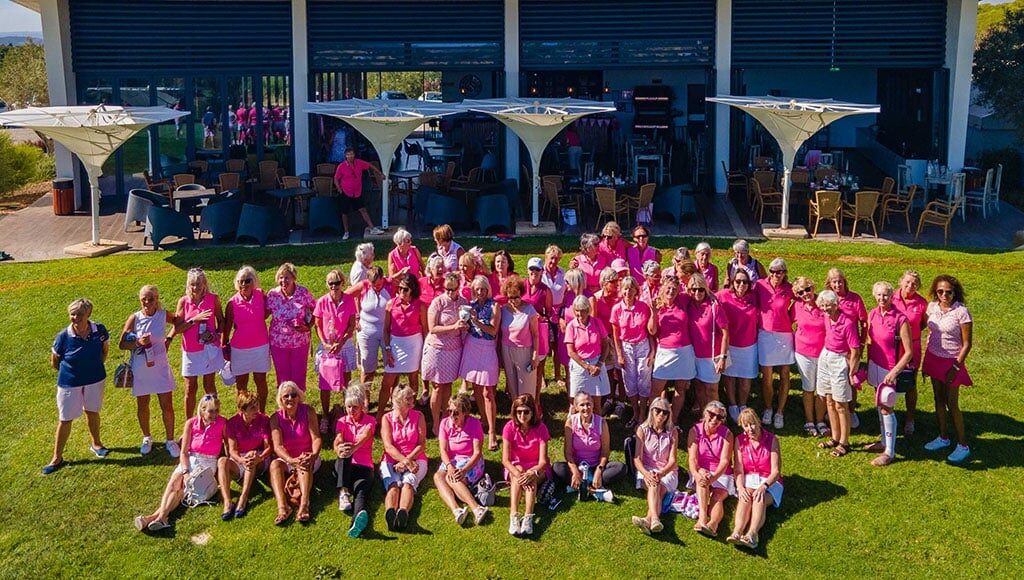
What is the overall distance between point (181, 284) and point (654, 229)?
288 inches

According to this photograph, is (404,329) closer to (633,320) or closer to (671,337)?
(633,320)

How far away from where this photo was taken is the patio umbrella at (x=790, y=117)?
1580 centimetres

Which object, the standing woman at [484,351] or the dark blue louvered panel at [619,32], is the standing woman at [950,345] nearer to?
the standing woman at [484,351]

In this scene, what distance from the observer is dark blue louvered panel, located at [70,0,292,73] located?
19406 millimetres

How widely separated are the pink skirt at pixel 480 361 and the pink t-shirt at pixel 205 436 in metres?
2.08

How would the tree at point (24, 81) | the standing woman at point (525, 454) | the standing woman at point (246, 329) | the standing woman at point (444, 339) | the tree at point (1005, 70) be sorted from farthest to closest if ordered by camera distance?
the tree at point (24, 81) → the tree at point (1005, 70) → the standing woman at point (246, 329) → the standing woman at point (444, 339) → the standing woman at point (525, 454)

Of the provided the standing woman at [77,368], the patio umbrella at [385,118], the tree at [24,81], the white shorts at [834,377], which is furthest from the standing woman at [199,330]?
the tree at [24,81]

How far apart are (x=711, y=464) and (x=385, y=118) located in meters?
9.15

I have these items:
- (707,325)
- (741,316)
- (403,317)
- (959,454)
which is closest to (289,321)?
(403,317)

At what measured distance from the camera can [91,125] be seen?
15164mm

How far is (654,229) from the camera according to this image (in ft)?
55.9

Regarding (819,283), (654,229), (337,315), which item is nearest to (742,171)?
(654,229)

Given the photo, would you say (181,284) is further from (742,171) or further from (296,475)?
(742,171)

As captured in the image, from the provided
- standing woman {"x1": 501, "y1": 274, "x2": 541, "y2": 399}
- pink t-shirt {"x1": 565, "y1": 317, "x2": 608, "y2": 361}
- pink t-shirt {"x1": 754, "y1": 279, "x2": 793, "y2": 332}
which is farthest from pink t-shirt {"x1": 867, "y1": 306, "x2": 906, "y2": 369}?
standing woman {"x1": 501, "y1": 274, "x2": 541, "y2": 399}
